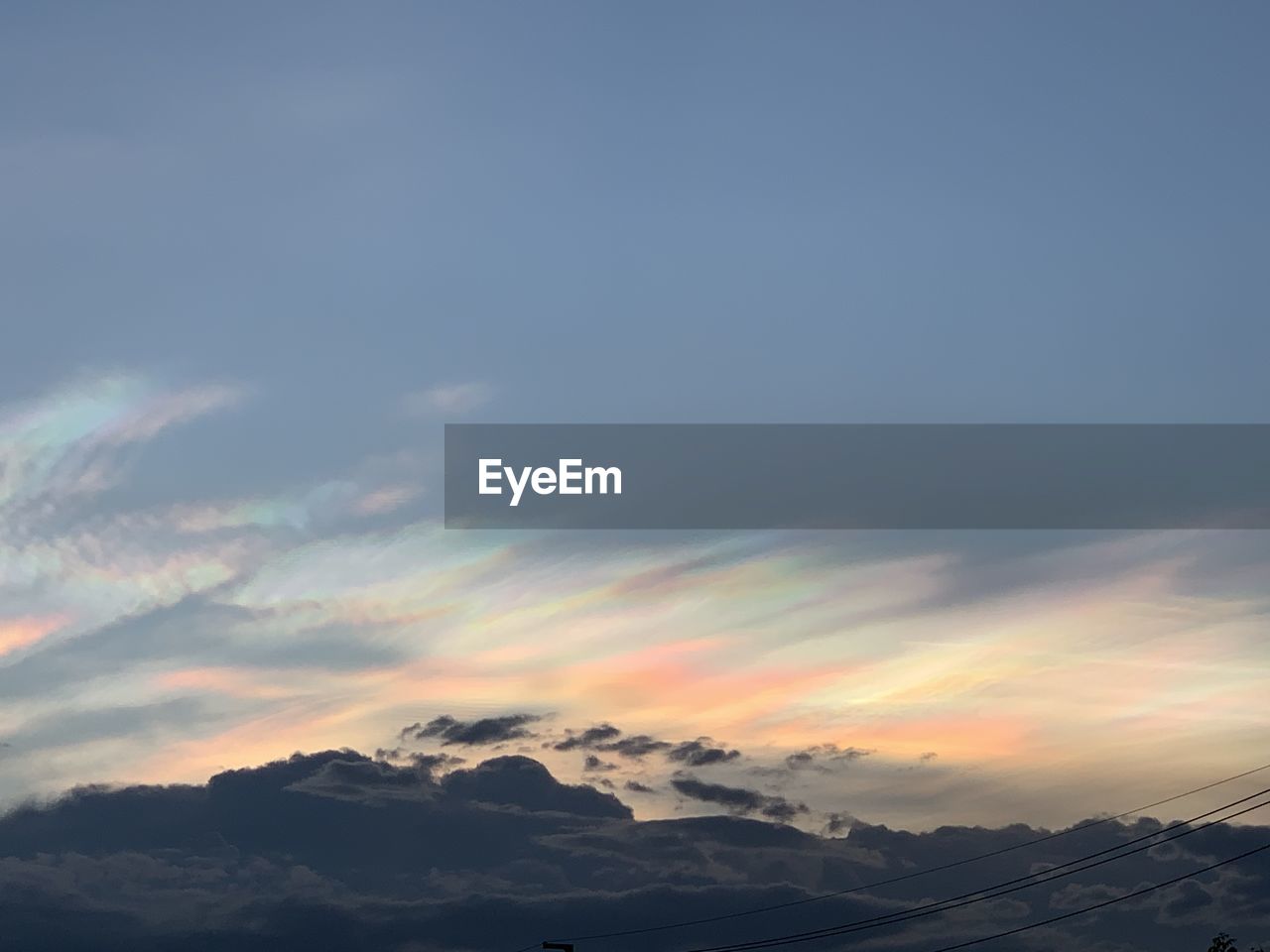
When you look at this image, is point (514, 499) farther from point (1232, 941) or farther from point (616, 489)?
point (1232, 941)

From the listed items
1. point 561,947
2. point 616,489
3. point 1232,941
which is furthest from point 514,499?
point 1232,941

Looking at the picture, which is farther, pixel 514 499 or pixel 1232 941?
pixel 1232 941

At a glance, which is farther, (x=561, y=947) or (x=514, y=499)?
(x=561, y=947)

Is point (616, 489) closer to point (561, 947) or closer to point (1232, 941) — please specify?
point (561, 947)

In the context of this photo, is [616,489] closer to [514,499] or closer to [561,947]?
[514,499]

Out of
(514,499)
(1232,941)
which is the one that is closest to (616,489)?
(514,499)

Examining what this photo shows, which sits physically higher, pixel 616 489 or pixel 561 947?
pixel 616 489

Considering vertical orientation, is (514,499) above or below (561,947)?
above
